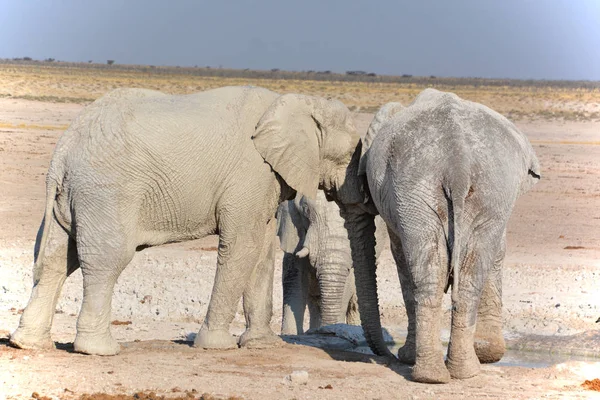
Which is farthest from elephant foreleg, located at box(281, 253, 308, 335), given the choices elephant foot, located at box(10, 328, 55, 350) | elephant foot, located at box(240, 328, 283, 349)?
elephant foot, located at box(10, 328, 55, 350)

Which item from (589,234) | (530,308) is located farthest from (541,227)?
(530,308)

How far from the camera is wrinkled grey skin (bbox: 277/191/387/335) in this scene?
8172mm

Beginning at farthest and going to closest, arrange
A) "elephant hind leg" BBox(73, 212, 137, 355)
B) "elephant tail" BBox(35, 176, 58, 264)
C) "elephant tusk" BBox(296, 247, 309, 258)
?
"elephant tusk" BBox(296, 247, 309, 258) < "elephant tail" BBox(35, 176, 58, 264) < "elephant hind leg" BBox(73, 212, 137, 355)

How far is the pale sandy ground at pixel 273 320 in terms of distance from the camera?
6012 mm

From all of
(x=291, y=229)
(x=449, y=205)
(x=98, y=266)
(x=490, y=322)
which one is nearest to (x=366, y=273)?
(x=490, y=322)

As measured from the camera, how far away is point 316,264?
27.2 feet

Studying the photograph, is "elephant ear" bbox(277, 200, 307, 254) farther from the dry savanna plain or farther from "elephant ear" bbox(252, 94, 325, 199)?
"elephant ear" bbox(252, 94, 325, 199)

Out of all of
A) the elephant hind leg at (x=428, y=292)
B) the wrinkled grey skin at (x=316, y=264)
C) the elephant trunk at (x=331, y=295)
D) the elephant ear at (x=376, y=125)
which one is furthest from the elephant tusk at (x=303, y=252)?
the elephant hind leg at (x=428, y=292)

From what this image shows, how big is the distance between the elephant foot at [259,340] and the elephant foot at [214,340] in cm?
16

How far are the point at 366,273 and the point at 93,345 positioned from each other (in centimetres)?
183

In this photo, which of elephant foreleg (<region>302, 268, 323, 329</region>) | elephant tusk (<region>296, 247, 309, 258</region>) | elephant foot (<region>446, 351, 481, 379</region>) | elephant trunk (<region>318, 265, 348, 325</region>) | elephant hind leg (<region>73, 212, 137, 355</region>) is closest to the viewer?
elephant foot (<region>446, 351, 481, 379</region>)

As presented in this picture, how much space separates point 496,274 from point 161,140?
7.53 feet

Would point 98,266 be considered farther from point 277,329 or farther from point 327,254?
point 277,329

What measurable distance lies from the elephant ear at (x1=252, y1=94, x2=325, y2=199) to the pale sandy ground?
1144mm
